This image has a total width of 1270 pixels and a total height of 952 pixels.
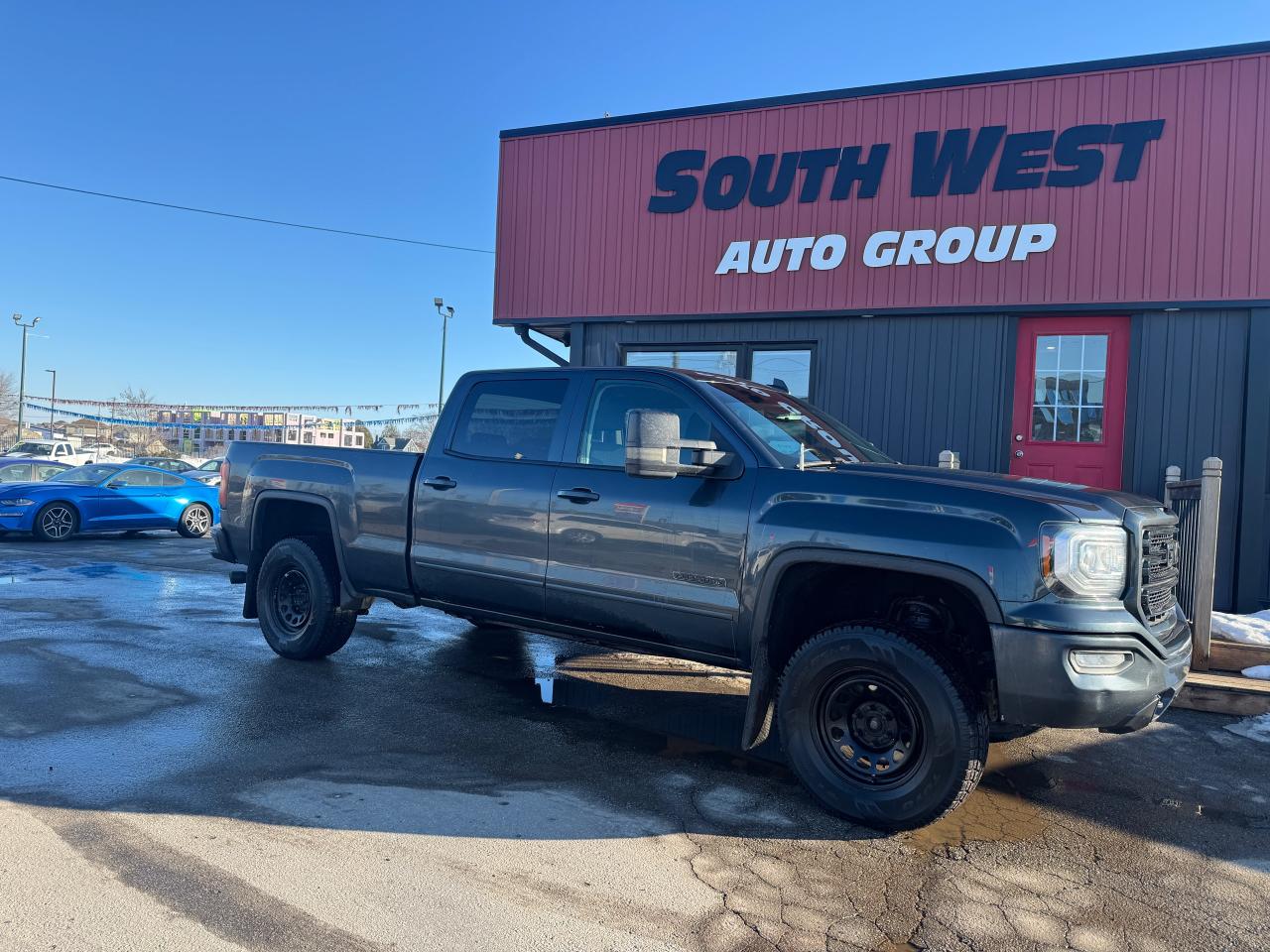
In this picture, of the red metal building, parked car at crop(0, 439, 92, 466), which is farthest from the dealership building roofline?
parked car at crop(0, 439, 92, 466)

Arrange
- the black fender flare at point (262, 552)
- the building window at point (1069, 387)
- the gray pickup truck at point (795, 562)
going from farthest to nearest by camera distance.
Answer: the building window at point (1069, 387) → the black fender flare at point (262, 552) → the gray pickup truck at point (795, 562)

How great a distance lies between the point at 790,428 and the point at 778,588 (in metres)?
0.96

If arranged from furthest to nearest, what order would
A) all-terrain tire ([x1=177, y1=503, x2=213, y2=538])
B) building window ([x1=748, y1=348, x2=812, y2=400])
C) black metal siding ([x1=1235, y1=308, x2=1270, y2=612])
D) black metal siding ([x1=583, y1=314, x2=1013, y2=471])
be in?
all-terrain tire ([x1=177, y1=503, x2=213, y2=538]) < building window ([x1=748, y1=348, x2=812, y2=400]) < black metal siding ([x1=583, y1=314, x2=1013, y2=471]) < black metal siding ([x1=1235, y1=308, x2=1270, y2=612])

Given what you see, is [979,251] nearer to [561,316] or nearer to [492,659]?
[561,316]

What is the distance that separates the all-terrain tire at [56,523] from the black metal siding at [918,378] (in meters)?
10.4

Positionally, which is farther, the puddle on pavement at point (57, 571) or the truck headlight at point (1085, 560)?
the puddle on pavement at point (57, 571)

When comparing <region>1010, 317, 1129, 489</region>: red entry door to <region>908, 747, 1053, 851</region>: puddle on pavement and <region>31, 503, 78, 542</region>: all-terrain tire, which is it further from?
<region>31, 503, 78, 542</region>: all-terrain tire

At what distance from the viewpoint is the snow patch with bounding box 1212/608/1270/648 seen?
255 inches

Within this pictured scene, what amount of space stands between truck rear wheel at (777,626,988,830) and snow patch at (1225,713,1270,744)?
2.64 m

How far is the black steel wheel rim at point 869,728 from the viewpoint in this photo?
379 centimetres

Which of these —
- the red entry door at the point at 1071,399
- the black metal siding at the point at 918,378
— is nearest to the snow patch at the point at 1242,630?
the red entry door at the point at 1071,399

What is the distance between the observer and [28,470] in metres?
14.8

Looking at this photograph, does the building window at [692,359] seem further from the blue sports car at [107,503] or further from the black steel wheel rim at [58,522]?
the black steel wheel rim at [58,522]

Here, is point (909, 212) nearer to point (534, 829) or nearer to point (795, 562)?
point (795, 562)
